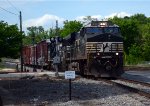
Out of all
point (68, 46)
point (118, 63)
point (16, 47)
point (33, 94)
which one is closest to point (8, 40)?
point (16, 47)

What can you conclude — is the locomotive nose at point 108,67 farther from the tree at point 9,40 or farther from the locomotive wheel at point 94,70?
the tree at point 9,40

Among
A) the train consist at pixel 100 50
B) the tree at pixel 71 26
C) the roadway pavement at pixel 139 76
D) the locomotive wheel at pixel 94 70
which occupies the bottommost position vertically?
the roadway pavement at pixel 139 76

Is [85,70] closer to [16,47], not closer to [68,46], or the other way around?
[68,46]

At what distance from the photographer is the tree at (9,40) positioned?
35062 mm

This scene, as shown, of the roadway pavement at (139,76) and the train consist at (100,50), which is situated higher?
the train consist at (100,50)

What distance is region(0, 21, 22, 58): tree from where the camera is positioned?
3506cm

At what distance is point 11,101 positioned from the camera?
16.8 m

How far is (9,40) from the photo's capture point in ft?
119

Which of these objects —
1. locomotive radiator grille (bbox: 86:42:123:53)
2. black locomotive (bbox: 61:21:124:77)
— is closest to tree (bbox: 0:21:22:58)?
black locomotive (bbox: 61:21:124:77)

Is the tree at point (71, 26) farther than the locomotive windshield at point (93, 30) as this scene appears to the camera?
Yes

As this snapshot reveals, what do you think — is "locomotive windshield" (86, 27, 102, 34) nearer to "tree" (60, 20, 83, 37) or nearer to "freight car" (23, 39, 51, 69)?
"freight car" (23, 39, 51, 69)

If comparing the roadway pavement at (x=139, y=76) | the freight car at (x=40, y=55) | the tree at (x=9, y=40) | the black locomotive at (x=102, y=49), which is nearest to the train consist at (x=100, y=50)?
the black locomotive at (x=102, y=49)

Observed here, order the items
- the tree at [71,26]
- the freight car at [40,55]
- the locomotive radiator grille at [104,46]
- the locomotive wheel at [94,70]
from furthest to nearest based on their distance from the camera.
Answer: the tree at [71,26] → the freight car at [40,55] → the locomotive radiator grille at [104,46] → the locomotive wheel at [94,70]

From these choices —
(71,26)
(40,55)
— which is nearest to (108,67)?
(40,55)
